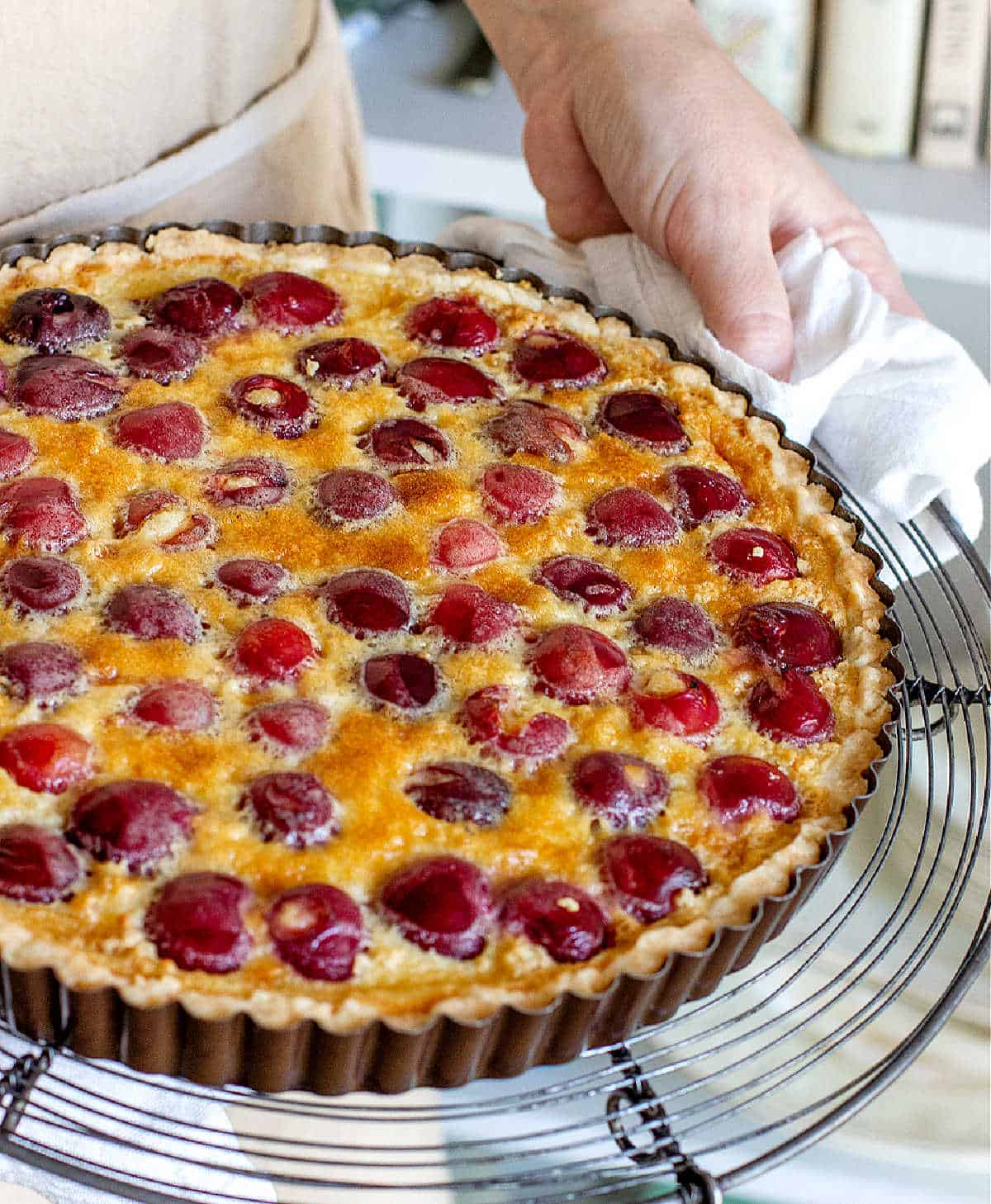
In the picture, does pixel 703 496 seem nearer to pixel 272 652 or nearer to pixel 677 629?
pixel 677 629

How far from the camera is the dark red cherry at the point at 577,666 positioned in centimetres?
121

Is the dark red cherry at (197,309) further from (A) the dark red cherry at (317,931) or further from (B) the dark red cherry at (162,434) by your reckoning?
(A) the dark red cherry at (317,931)

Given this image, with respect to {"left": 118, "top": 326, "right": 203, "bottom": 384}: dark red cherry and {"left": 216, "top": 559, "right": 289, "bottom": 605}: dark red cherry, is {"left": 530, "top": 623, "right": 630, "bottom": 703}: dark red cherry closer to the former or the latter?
{"left": 216, "top": 559, "right": 289, "bottom": 605}: dark red cherry

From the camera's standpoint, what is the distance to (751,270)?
1566 mm

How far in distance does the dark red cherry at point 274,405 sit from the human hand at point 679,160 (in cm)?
46

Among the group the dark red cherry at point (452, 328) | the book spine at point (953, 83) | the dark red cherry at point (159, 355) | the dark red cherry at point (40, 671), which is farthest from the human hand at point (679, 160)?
the book spine at point (953, 83)

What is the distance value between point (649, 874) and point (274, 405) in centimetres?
62

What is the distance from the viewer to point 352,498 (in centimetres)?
134

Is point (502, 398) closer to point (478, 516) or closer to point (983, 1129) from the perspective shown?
point (478, 516)

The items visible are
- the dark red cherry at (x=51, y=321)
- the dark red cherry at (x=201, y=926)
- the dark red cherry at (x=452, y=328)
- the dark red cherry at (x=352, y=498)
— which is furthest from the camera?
the dark red cherry at (x=452, y=328)

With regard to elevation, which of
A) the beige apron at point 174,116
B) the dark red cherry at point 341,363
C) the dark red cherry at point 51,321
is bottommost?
the dark red cherry at point 341,363

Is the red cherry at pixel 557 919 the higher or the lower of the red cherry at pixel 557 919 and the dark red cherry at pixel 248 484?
the lower

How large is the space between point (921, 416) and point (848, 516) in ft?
0.56

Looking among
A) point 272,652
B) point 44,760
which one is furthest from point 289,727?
point 44,760
